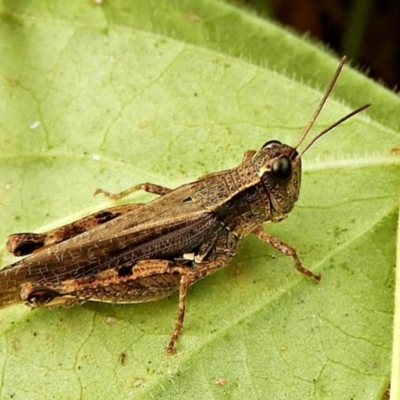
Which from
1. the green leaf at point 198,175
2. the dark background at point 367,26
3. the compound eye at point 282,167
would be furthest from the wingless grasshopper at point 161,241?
the dark background at point 367,26

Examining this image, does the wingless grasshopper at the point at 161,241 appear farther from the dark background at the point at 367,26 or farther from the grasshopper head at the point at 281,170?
the dark background at the point at 367,26

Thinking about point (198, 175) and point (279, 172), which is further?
point (198, 175)

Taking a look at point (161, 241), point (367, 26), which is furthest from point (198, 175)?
point (367, 26)

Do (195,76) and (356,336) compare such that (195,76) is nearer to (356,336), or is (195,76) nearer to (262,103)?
(262,103)

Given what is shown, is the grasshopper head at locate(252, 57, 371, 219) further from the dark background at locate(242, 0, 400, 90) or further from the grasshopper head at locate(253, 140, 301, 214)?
the dark background at locate(242, 0, 400, 90)

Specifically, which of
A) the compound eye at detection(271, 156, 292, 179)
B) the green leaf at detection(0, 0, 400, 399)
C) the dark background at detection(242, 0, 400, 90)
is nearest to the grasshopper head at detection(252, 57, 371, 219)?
the compound eye at detection(271, 156, 292, 179)

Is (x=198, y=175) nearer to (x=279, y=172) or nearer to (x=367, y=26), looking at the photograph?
(x=279, y=172)
